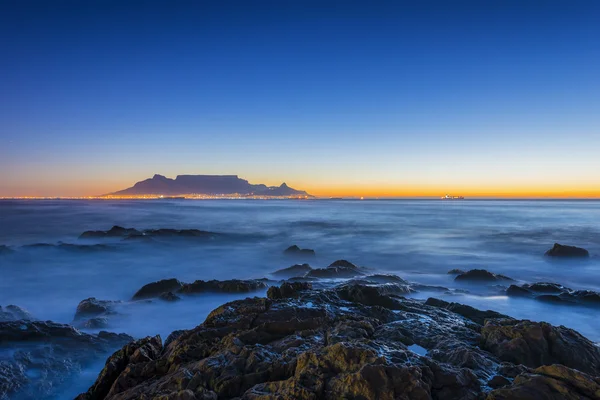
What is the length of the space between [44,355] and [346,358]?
527 cm

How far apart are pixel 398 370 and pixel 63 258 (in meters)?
18.1

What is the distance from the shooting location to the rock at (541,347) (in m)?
3.96

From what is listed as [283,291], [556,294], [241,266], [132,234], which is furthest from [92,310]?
[132,234]

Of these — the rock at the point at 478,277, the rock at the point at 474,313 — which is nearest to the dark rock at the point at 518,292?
the rock at the point at 478,277

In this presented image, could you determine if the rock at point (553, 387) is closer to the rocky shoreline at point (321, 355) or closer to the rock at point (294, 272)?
the rocky shoreline at point (321, 355)

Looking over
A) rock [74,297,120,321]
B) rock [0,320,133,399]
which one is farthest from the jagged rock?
rock [0,320,133,399]

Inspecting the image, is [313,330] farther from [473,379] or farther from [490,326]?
[490,326]

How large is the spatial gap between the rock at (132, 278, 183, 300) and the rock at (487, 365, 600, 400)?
327 inches

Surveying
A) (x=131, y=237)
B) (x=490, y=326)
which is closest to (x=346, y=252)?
(x=131, y=237)

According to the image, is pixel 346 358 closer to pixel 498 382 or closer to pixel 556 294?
pixel 498 382

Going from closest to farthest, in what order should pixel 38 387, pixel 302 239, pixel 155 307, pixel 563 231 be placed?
pixel 38 387 → pixel 155 307 → pixel 302 239 → pixel 563 231

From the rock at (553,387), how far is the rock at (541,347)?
94 centimetres

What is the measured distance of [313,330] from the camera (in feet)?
14.3

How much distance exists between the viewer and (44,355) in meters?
5.70
